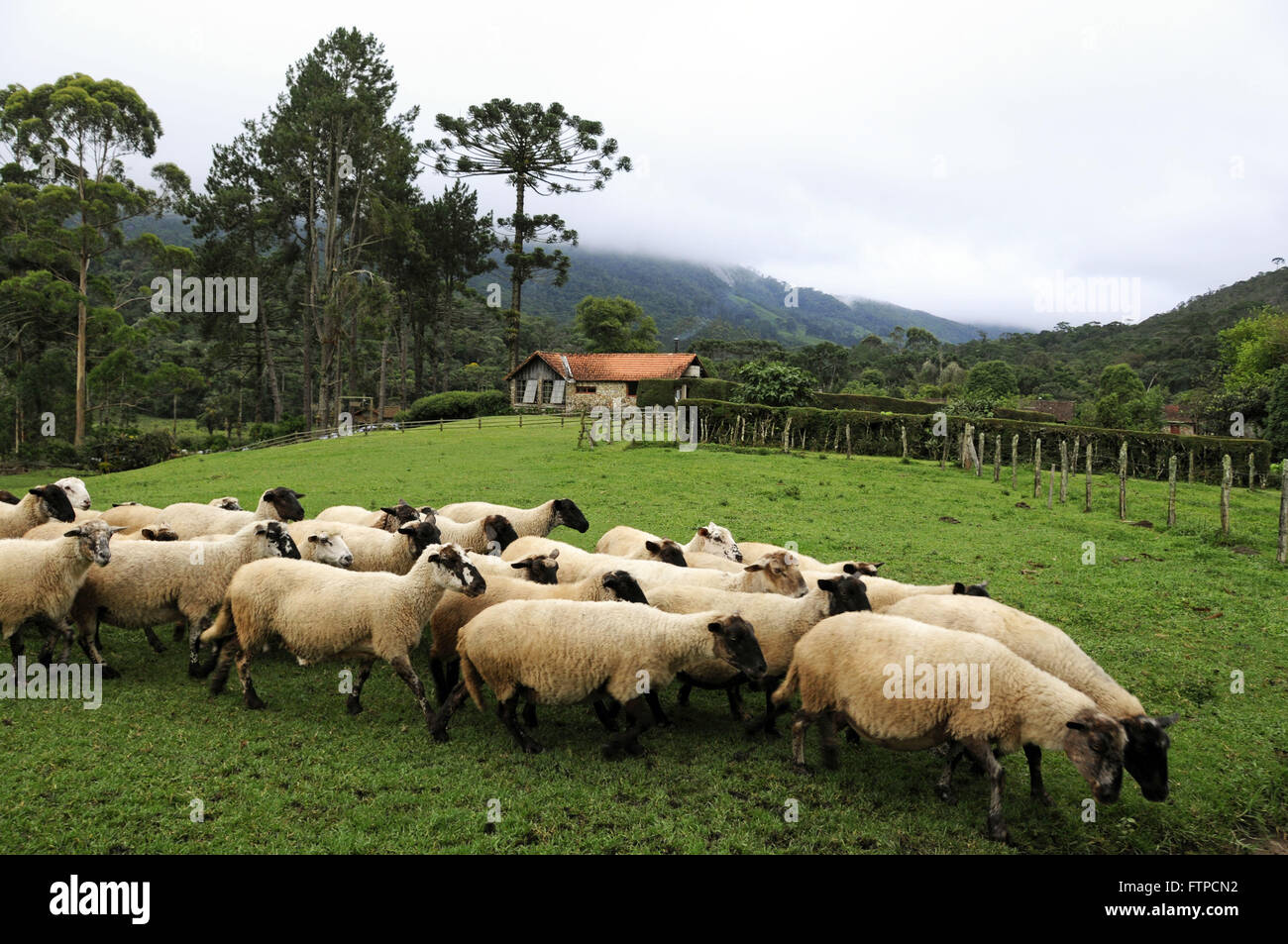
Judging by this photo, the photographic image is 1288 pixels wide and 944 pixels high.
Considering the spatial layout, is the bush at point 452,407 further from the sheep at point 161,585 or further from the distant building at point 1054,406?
the distant building at point 1054,406

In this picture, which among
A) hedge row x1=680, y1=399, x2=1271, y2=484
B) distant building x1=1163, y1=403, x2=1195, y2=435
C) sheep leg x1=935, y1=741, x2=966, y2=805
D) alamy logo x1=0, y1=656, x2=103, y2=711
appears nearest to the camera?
sheep leg x1=935, y1=741, x2=966, y2=805

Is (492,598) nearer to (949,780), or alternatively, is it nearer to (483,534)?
(483,534)

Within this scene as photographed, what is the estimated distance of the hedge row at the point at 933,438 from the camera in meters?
29.4

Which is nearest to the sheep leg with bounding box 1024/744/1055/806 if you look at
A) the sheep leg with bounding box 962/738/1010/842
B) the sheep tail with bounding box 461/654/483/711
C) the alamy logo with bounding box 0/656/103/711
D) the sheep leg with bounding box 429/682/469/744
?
the sheep leg with bounding box 962/738/1010/842

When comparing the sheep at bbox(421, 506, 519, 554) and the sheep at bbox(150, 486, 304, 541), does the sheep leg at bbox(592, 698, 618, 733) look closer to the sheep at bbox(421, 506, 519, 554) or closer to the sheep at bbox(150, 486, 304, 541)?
the sheep at bbox(421, 506, 519, 554)

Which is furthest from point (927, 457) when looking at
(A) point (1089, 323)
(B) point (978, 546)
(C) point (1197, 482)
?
(A) point (1089, 323)

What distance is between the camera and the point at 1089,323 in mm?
136500

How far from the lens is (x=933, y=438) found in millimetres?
29781

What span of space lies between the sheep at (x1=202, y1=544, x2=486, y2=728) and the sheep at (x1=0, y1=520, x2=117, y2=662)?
167 cm

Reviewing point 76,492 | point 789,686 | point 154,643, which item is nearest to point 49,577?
point 154,643

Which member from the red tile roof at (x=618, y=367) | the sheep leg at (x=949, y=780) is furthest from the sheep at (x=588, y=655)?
the red tile roof at (x=618, y=367)

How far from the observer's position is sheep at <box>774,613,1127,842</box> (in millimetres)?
4875

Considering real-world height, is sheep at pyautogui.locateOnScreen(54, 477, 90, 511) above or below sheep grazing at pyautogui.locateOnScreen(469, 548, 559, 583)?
above
